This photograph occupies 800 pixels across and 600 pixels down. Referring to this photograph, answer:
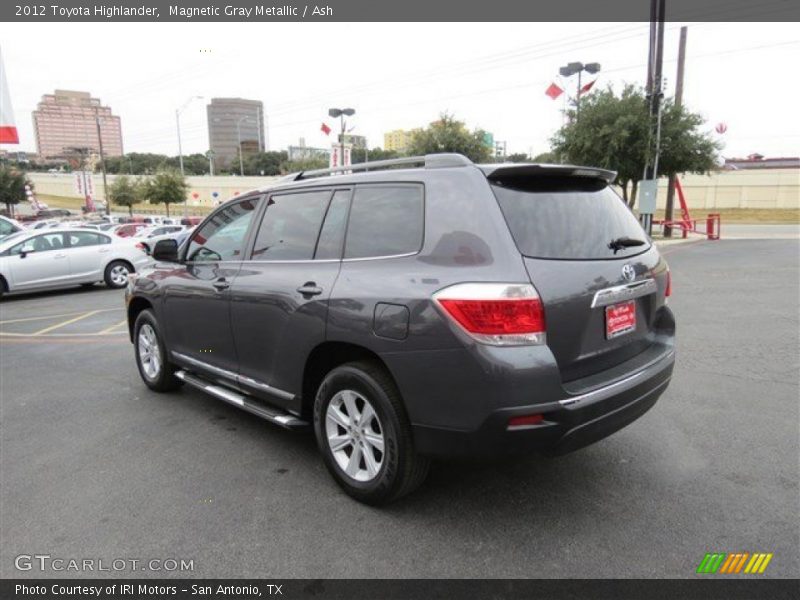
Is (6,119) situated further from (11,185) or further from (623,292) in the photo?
(11,185)

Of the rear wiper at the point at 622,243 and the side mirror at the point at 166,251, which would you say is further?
the side mirror at the point at 166,251

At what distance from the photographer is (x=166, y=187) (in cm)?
5381

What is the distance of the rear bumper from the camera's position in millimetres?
2604

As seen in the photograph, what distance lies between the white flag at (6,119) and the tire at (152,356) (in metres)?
9.95

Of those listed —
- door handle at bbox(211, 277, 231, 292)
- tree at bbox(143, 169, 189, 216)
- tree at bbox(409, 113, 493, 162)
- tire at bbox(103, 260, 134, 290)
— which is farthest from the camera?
tree at bbox(143, 169, 189, 216)

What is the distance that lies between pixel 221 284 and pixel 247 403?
900mm

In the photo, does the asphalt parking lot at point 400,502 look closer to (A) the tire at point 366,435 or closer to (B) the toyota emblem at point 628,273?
(A) the tire at point 366,435

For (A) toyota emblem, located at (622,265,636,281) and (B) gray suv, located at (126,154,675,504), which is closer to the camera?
(B) gray suv, located at (126,154,675,504)

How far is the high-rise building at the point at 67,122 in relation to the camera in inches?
4695

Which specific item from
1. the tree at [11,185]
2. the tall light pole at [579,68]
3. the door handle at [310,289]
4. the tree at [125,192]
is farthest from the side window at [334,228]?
the tree at [11,185]

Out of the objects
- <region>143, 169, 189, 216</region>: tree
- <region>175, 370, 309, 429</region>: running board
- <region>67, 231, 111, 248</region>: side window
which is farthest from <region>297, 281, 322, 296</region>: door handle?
<region>143, 169, 189, 216</region>: tree

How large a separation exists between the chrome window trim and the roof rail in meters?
0.98
